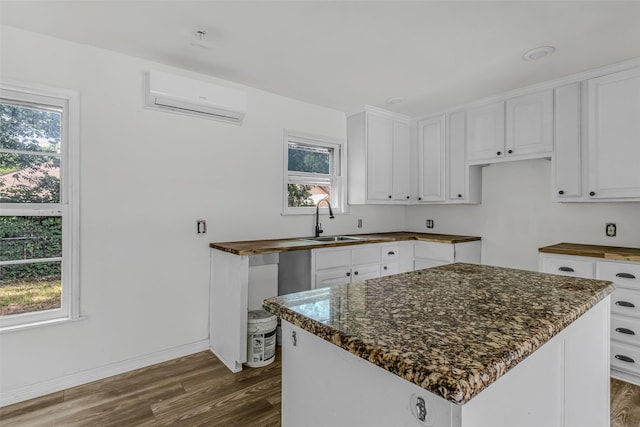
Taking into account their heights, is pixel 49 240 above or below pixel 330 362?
above

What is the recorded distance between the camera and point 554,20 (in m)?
2.02

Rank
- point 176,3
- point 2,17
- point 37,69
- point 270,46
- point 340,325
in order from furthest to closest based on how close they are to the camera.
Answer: point 270,46 → point 37,69 → point 2,17 → point 176,3 → point 340,325

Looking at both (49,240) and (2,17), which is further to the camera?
(49,240)

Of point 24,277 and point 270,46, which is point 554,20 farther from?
point 24,277

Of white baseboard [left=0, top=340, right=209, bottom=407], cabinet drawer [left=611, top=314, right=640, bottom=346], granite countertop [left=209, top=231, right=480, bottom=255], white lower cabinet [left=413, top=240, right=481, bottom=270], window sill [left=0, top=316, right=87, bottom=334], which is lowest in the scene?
white baseboard [left=0, top=340, right=209, bottom=407]

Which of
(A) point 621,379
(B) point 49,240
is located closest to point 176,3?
(B) point 49,240

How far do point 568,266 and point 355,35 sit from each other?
2.40m

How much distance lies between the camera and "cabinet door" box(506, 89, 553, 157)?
2.99 m

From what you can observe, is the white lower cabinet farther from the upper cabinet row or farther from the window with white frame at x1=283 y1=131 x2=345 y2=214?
the window with white frame at x1=283 y1=131 x2=345 y2=214

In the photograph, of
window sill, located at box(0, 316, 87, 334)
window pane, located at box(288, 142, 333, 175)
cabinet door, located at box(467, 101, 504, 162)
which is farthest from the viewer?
window pane, located at box(288, 142, 333, 175)

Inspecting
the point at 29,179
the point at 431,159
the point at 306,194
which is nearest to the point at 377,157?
the point at 431,159

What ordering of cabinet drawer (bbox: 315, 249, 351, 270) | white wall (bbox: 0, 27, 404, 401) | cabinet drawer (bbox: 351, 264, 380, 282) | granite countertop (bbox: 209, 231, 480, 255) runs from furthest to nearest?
cabinet drawer (bbox: 351, 264, 380, 282), cabinet drawer (bbox: 315, 249, 351, 270), granite countertop (bbox: 209, 231, 480, 255), white wall (bbox: 0, 27, 404, 401)

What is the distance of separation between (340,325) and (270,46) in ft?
6.97

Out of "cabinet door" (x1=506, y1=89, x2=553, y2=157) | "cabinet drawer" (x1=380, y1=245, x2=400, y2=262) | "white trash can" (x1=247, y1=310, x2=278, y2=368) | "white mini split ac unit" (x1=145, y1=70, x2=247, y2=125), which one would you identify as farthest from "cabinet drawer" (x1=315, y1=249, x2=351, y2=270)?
"cabinet door" (x1=506, y1=89, x2=553, y2=157)
